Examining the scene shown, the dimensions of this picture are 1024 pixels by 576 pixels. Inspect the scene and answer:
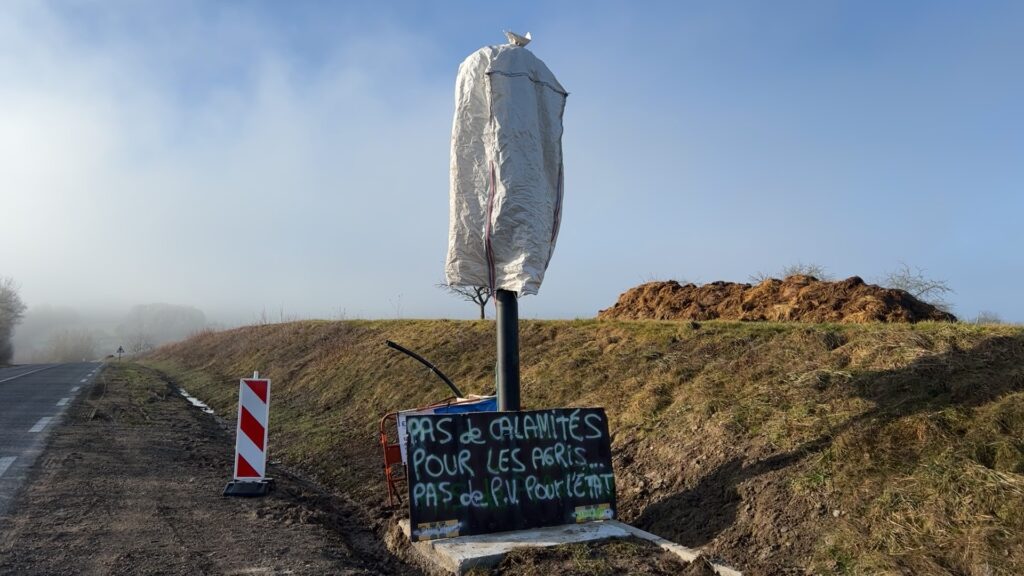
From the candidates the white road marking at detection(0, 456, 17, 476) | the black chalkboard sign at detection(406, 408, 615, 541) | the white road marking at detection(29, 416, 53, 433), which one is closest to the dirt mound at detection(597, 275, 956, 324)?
the black chalkboard sign at detection(406, 408, 615, 541)

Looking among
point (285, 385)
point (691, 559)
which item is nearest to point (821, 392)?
point (691, 559)

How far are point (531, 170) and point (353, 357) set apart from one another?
1255 cm

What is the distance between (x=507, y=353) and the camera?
6.12 metres

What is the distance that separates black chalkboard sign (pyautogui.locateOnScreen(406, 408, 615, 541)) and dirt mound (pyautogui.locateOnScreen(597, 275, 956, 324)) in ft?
20.5

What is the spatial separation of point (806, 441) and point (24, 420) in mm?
13648

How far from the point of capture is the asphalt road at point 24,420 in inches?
302

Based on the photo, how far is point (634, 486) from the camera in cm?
616

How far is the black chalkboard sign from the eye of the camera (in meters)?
5.15

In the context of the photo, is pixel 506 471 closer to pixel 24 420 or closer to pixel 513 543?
pixel 513 543

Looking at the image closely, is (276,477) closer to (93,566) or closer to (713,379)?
(93,566)

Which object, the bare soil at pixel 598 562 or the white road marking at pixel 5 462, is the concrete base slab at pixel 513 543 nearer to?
the bare soil at pixel 598 562

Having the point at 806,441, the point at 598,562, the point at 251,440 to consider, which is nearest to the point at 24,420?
the point at 251,440

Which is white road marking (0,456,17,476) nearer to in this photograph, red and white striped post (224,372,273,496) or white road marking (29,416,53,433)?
white road marking (29,416,53,433)

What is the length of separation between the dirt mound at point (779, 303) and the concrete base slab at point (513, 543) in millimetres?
6520
